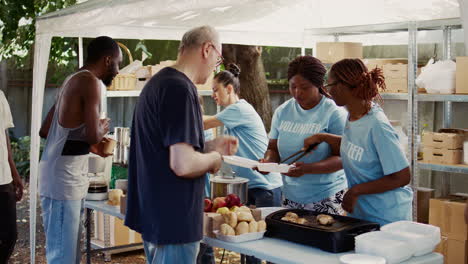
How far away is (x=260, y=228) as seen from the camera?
3.13m

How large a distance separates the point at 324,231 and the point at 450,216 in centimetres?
249

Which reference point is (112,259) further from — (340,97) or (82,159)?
(340,97)

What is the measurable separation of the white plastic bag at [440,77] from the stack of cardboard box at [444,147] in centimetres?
36

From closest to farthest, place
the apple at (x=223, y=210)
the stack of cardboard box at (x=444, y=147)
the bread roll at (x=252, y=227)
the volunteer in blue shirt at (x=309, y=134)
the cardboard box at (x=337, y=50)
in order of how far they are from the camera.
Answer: the bread roll at (x=252, y=227) → the apple at (x=223, y=210) → the volunteer in blue shirt at (x=309, y=134) → the stack of cardboard box at (x=444, y=147) → the cardboard box at (x=337, y=50)

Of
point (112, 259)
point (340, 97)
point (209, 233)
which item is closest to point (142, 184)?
point (209, 233)

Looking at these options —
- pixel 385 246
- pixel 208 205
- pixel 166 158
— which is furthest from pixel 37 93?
pixel 385 246

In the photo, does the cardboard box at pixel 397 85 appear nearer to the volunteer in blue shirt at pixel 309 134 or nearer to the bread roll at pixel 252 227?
the volunteer in blue shirt at pixel 309 134

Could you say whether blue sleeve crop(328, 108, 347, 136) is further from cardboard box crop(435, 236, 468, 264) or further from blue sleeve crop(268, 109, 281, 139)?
cardboard box crop(435, 236, 468, 264)

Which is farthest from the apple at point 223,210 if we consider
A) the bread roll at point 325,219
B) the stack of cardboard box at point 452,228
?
the stack of cardboard box at point 452,228

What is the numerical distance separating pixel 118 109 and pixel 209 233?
8.51m

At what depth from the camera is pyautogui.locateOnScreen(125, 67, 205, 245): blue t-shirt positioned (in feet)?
8.46

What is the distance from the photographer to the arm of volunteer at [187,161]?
2570 millimetres

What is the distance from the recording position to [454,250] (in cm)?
495

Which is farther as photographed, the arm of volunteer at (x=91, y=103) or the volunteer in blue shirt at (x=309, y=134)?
the volunteer in blue shirt at (x=309, y=134)
